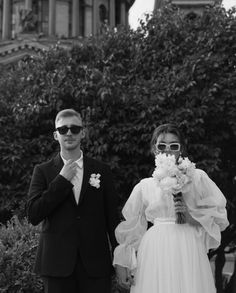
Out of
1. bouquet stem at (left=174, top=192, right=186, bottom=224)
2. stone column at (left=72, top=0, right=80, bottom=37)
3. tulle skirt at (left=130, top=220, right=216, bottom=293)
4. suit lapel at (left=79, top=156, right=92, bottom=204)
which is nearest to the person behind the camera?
tulle skirt at (left=130, top=220, right=216, bottom=293)

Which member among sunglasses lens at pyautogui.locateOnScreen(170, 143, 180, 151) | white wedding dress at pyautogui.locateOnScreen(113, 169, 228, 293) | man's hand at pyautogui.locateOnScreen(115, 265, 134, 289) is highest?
sunglasses lens at pyautogui.locateOnScreen(170, 143, 180, 151)

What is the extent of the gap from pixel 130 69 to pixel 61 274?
10.1 m

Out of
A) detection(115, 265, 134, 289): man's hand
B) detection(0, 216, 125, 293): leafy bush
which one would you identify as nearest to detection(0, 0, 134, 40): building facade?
detection(0, 216, 125, 293): leafy bush

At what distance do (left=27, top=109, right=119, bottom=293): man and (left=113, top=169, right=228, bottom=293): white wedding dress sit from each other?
7.2 inches

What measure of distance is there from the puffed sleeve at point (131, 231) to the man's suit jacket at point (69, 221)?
10 centimetres

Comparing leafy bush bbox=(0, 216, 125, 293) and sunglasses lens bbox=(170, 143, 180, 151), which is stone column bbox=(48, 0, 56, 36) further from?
sunglasses lens bbox=(170, 143, 180, 151)

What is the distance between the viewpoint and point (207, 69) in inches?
511

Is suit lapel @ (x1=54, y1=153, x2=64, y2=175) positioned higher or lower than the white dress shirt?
higher

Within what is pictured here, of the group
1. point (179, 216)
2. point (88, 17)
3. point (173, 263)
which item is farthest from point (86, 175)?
point (88, 17)

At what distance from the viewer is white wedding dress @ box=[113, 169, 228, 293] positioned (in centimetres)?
530

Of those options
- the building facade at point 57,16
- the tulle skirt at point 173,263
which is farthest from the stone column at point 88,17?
the tulle skirt at point 173,263

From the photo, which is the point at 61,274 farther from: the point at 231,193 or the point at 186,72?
the point at 231,193

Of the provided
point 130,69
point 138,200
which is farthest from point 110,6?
point 138,200

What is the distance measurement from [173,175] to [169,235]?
1.90 feet
